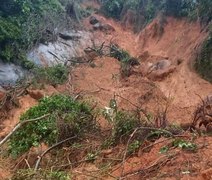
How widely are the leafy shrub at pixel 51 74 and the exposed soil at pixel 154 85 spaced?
1.35ft

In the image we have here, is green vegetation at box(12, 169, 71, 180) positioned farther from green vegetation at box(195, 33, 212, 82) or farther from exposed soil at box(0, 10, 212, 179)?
green vegetation at box(195, 33, 212, 82)

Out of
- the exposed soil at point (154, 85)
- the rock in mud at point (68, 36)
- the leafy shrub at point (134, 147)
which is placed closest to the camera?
the exposed soil at point (154, 85)

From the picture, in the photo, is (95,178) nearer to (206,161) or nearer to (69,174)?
(69,174)

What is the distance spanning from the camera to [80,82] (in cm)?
1396

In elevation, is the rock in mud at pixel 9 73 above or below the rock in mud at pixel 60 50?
below

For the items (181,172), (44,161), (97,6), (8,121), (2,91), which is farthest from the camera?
(97,6)

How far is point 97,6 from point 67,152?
18.7 metres

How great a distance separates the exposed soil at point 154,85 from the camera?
6199 mm

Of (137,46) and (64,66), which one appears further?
(137,46)

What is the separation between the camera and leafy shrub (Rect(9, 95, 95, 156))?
8070mm

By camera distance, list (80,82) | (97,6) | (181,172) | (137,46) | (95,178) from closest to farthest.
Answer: (181,172) → (95,178) → (80,82) → (137,46) → (97,6)

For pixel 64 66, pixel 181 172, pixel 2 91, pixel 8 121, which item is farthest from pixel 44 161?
pixel 64 66

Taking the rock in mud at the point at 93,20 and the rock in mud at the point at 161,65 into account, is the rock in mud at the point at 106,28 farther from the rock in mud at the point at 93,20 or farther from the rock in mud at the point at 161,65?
the rock in mud at the point at 161,65

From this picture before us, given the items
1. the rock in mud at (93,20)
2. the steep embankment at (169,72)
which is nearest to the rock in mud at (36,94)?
the steep embankment at (169,72)
